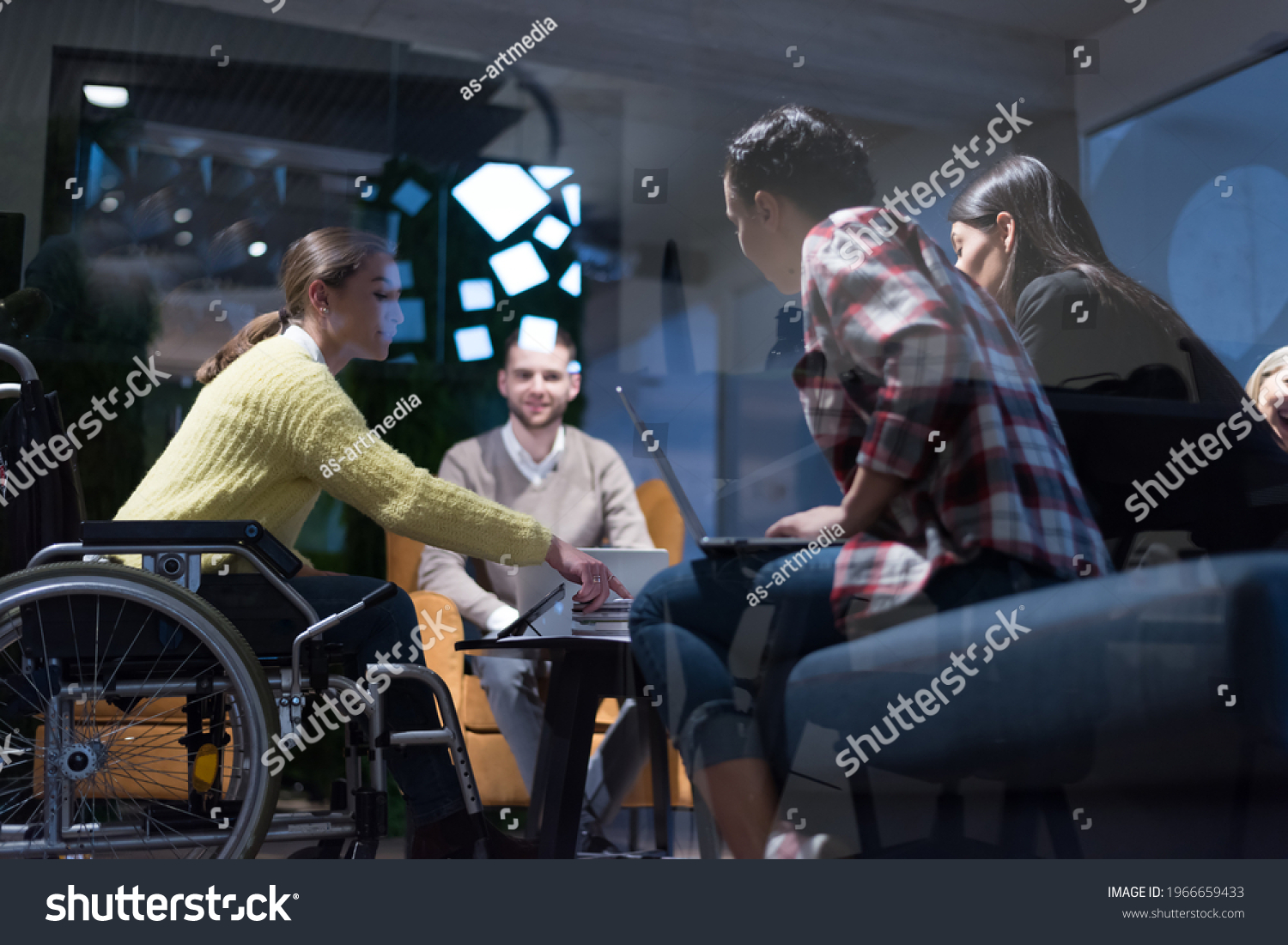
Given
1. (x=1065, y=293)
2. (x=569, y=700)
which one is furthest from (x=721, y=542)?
(x=1065, y=293)

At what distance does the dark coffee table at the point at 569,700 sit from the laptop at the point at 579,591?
39 millimetres

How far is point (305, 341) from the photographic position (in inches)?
76.9

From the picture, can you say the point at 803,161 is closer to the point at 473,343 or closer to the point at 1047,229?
the point at 1047,229

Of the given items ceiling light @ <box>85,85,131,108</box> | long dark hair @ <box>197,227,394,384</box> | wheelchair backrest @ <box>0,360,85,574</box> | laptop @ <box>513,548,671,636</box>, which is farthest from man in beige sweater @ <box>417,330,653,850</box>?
ceiling light @ <box>85,85,131,108</box>

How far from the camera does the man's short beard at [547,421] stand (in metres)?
2.34

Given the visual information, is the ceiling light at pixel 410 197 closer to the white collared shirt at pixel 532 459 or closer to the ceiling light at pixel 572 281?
the ceiling light at pixel 572 281

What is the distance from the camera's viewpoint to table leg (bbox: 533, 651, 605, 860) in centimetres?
184

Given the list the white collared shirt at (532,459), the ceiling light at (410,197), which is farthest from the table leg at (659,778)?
the ceiling light at (410,197)

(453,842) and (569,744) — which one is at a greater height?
(569,744)

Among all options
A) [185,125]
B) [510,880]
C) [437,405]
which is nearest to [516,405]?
[437,405]

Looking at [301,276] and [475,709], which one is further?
[475,709]

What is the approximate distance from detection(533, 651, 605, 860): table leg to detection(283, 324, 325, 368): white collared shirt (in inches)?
27.2

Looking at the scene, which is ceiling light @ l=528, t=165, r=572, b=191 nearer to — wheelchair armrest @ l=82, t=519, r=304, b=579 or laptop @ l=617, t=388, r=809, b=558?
laptop @ l=617, t=388, r=809, b=558

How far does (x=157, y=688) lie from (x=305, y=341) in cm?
67
